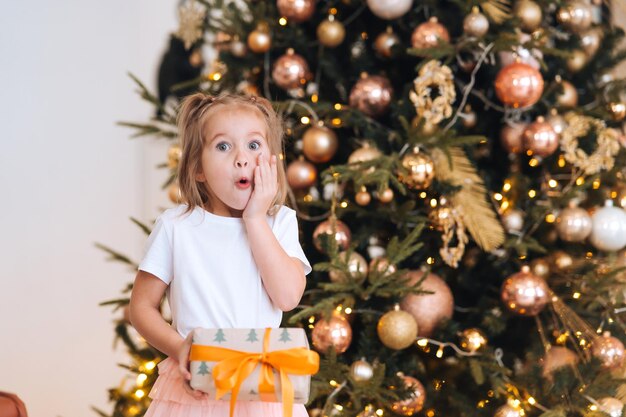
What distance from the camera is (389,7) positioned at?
198 centimetres

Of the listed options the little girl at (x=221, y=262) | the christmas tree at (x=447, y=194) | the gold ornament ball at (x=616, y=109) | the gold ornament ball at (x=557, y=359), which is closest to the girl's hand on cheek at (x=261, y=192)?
the little girl at (x=221, y=262)

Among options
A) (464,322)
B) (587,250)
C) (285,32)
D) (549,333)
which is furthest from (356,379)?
(285,32)

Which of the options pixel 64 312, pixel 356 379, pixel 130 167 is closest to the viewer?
pixel 356 379

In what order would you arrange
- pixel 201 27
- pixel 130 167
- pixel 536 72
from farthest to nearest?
pixel 130 167 → pixel 201 27 → pixel 536 72

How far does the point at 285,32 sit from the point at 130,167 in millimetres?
1369

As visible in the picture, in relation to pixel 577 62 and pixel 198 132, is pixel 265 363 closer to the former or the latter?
pixel 198 132

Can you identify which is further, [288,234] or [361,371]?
[361,371]

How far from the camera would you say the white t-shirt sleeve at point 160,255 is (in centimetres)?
120

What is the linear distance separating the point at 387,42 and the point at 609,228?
0.80 m

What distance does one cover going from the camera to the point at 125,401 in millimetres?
2080

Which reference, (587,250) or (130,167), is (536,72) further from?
(130,167)

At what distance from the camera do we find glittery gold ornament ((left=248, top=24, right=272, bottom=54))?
209 centimetres

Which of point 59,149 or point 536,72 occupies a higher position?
point 536,72

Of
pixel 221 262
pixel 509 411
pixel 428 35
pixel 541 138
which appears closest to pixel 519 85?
pixel 541 138
